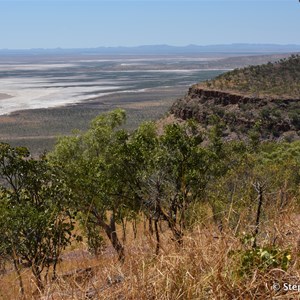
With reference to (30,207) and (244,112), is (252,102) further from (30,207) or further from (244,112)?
(30,207)

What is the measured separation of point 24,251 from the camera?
1296cm

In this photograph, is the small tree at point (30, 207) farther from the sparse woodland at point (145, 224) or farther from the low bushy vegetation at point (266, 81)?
the low bushy vegetation at point (266, 81)

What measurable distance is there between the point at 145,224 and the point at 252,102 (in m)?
61.8

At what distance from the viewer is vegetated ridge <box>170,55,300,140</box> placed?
201ft

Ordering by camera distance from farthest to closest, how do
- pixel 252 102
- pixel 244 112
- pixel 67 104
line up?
pixel 67 104
pixel 252 102
pixel 244 112

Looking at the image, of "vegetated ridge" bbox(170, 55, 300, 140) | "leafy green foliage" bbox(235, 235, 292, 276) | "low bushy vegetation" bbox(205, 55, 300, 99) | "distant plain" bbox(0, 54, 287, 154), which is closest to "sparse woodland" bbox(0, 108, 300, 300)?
"leafy green foliage" bbox(235, 235, 292, 276)

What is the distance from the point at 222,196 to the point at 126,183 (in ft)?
12.8

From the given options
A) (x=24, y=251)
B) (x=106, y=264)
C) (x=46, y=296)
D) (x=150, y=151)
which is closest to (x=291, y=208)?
(x=106, y=264)

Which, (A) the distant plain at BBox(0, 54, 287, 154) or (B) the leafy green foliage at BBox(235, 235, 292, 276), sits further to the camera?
(A) the distant plain at BBox(0, 54, 287, 154)

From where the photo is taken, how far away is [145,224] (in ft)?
23.1

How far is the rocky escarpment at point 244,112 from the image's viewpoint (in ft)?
201

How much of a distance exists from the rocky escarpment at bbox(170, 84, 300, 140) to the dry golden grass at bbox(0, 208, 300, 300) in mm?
52491

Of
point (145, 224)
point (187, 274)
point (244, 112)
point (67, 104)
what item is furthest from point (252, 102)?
point (187, 274)

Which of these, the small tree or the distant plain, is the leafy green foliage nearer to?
the small tree
